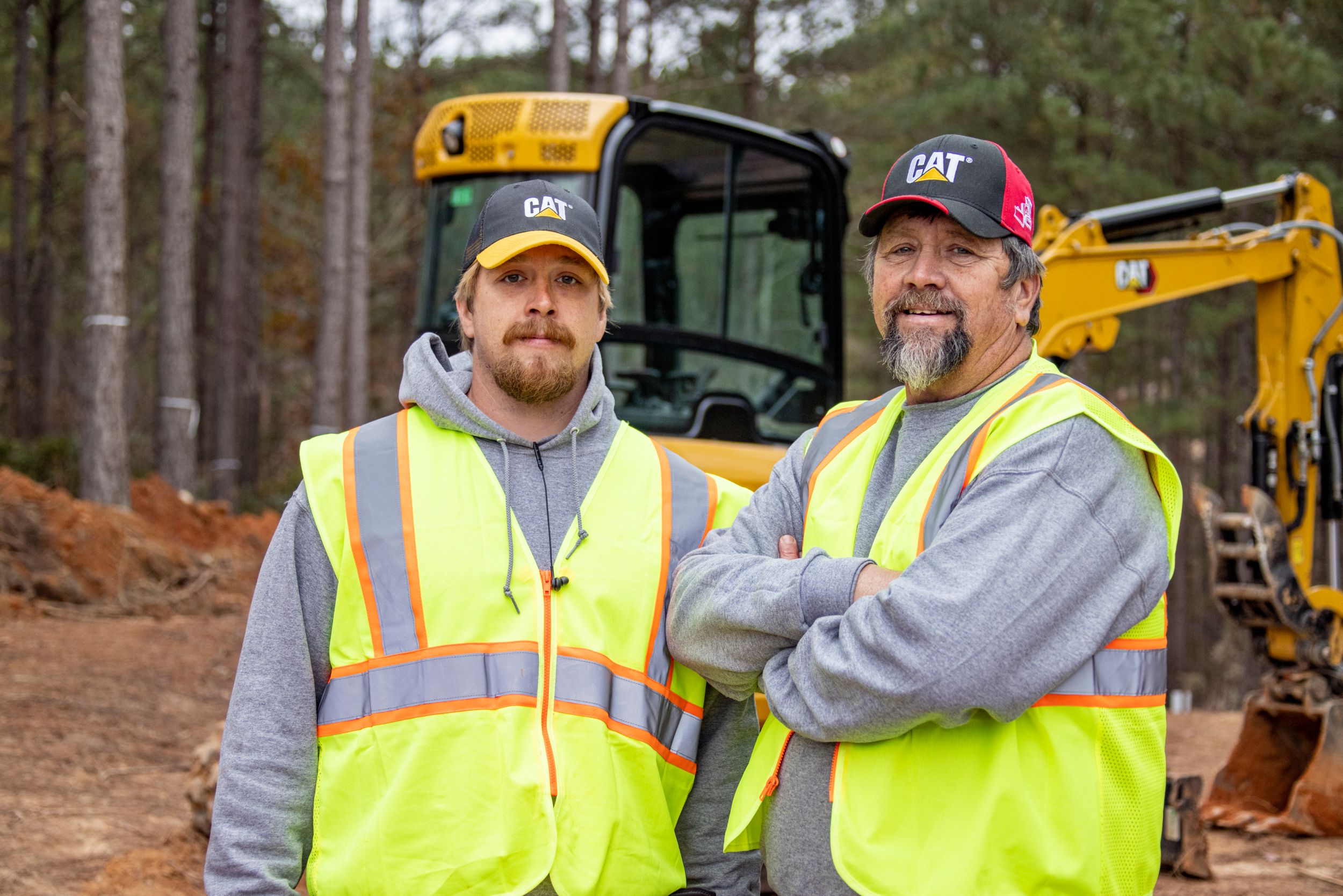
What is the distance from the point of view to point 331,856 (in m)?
2.47

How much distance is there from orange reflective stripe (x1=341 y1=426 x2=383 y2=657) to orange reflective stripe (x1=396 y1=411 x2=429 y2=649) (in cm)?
7

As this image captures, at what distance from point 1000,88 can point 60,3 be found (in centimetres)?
1654

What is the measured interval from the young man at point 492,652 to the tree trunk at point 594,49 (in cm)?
1719

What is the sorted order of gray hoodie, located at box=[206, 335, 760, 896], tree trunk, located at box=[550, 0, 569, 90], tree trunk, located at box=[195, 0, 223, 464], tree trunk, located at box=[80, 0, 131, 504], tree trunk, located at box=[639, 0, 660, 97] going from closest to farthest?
gray hoodie, located at box=[206, 335, 760, 896] → tree trunk, located at box=[80, 0, 131, 504] → tree trunk, located at box=[550, 0, 569, 90] → tree trunk, located at box=[639, 0, 660, 97] → tree trunk, located at box=[195, 0, 223, 464]

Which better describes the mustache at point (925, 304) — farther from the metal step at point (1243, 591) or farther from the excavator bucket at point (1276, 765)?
the excavator bucket at point (1276, 765)

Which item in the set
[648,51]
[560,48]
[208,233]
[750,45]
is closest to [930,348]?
[560,48]

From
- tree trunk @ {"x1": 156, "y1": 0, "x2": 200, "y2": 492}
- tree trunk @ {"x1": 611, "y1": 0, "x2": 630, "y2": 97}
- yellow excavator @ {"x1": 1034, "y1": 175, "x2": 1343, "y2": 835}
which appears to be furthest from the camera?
tree trunk @ {"x1": 611, "y1": 0, "x2": 630, "y2": 97}

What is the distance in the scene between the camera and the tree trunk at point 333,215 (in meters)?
16.4

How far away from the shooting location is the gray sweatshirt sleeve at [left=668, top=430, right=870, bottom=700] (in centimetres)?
236

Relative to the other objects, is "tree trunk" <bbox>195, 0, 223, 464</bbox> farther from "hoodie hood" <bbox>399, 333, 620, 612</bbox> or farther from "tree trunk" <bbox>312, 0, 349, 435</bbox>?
"hoodie hood" <bbox>399, 333, 620, 612</bbox>

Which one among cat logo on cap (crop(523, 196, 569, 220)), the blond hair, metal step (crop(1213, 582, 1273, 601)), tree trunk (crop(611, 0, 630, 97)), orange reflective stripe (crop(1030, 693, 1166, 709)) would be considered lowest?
metal step (crop(1213, 582, 1273, 601))

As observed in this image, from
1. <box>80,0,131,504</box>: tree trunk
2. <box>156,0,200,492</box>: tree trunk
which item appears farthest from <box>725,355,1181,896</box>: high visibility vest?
<box>156,0,200,492</box>: tree trunk

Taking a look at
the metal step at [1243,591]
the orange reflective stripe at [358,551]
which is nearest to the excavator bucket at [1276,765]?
the metal step at [1243,591]

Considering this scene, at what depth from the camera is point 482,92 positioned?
81.1ft
